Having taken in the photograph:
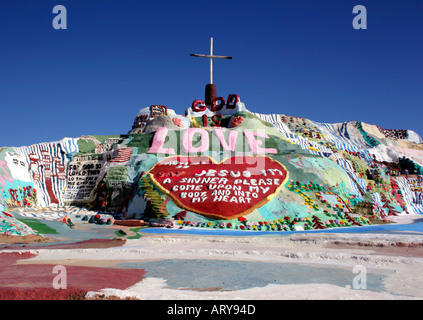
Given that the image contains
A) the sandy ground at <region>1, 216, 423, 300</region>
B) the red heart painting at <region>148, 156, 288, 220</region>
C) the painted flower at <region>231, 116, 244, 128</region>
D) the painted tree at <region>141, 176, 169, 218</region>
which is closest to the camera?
the sandy ground at <region>1, 216, 423, 300</region>

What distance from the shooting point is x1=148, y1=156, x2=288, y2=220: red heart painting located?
53.9 ft

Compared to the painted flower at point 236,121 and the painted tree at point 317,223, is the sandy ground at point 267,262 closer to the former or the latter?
the painted tree at point 317,223

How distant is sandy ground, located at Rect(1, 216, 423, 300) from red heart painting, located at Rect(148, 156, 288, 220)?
3.28 m

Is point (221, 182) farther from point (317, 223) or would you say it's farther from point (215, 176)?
point (317, 223)

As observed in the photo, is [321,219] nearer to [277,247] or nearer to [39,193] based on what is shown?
[277,247]

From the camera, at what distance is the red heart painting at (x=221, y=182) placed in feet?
53.9

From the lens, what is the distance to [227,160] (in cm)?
1962

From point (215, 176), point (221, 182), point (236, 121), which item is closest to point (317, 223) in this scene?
point (221, 182)

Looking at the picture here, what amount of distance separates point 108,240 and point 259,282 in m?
6.76

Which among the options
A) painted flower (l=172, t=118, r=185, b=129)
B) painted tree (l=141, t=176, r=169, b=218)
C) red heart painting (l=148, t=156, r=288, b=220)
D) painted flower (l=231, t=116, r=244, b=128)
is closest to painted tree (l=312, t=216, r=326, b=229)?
red heart painting (l=148, t=156, r=288, b=220)

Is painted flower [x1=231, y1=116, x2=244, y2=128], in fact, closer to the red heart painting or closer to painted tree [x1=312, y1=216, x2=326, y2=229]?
the red heart painting

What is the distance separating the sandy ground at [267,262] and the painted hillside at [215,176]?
11.1 feet

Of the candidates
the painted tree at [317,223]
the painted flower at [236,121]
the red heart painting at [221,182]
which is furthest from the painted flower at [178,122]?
the painted tree at [317,223]
